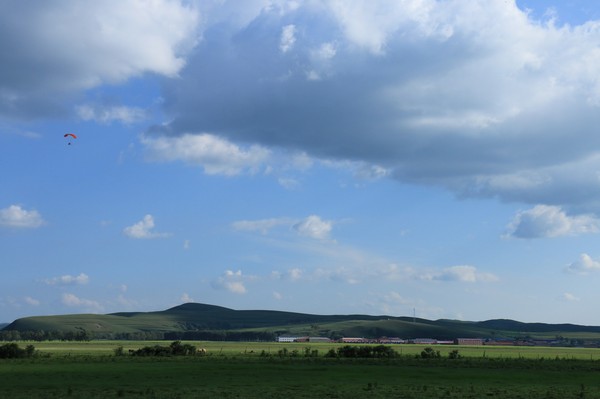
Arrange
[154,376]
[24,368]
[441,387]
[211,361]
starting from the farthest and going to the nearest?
[211,361] < [24,368] < [154,376] < [441,387]

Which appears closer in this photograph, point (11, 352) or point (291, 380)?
point (291, 380)

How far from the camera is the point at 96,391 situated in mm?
56656

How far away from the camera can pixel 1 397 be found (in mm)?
51625

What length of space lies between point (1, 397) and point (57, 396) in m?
3.96

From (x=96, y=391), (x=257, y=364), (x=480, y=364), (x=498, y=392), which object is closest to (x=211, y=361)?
(x=257, y=364)

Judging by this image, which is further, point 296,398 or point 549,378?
point 549,378

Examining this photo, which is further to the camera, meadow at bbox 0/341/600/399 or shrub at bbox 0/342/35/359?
shrub at bbox 0/342/35/359

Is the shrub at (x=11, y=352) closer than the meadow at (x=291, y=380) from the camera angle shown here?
No

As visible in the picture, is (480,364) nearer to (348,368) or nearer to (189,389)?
(348,368)

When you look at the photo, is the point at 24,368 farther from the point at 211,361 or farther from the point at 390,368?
the point at 390,368

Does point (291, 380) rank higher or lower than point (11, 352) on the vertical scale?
lower

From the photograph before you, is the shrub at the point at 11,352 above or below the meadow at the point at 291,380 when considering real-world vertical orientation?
above

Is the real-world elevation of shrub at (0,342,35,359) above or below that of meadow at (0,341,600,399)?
above

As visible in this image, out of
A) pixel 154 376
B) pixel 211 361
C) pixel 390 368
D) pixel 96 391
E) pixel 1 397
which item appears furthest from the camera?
pixel 211 361
